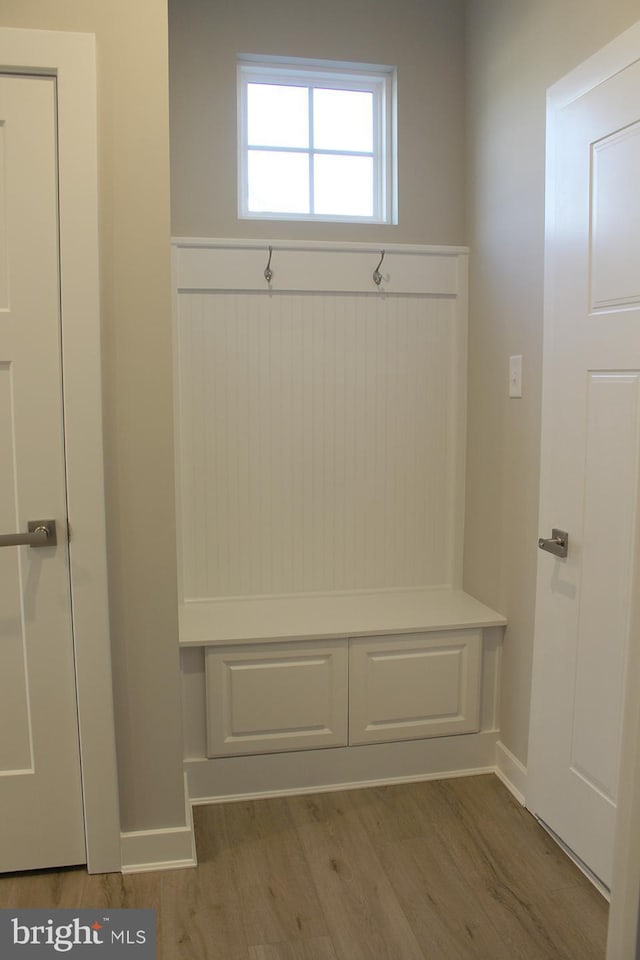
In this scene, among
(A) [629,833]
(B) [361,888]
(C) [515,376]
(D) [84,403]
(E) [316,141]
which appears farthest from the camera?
(E) [316,141]

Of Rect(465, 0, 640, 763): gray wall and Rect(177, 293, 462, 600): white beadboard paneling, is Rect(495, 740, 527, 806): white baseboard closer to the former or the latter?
Rect(465, 0, 640, 763): gray wall

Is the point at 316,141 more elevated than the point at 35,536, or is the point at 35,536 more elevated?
the point at 316,141

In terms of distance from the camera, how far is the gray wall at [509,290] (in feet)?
7.45

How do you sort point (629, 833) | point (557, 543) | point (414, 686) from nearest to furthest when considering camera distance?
point (629, 833)
point (557, 543)
point (414, 686)

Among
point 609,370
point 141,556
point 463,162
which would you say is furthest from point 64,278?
point 463,162

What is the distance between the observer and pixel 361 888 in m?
2.02

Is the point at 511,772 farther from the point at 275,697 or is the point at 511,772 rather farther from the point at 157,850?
the point at 157,850

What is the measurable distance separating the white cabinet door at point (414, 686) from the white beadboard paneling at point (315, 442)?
378 millimetres

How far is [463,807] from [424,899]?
47 cm

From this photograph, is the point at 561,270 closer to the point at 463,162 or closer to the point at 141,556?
the point at 463,162

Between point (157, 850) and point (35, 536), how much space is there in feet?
2.99

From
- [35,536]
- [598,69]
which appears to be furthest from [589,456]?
[35,536]

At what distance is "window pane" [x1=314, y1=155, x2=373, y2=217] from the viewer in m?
2.80

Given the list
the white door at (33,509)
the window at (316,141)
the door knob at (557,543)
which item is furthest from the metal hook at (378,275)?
the white door at (33,509)
